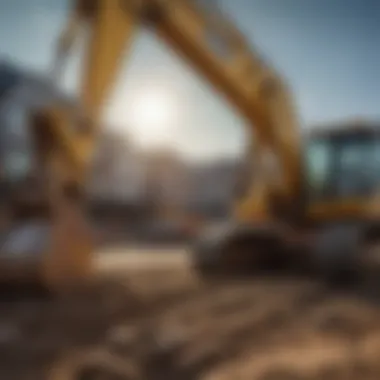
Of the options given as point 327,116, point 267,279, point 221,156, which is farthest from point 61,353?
point 327,116

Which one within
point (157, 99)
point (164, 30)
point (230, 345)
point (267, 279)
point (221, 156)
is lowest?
point (230, 345)

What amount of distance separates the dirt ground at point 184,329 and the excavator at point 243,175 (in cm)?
7

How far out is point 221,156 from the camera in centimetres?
154

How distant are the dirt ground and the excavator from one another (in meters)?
0.07

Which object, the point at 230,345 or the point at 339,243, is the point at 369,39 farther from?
the point at 230,345

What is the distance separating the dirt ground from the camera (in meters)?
1.29

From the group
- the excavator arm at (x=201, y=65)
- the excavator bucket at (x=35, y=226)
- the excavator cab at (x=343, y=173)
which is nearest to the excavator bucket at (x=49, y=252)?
the excavator bucket at (x=35, y=226)

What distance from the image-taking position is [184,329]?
57.4 inches

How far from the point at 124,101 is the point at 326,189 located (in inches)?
26.0

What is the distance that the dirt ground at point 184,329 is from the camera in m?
1.29

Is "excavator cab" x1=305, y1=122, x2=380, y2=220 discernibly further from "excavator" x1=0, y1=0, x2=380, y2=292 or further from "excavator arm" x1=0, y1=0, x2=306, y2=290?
"excavator arm" x1=0, y1=0, x2=306, y2=290

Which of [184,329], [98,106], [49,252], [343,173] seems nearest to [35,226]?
[49,252]

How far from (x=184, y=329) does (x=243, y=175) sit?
0.40m

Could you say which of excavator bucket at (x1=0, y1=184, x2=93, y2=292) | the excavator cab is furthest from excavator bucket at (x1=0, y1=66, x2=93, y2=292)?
the excavator cab
